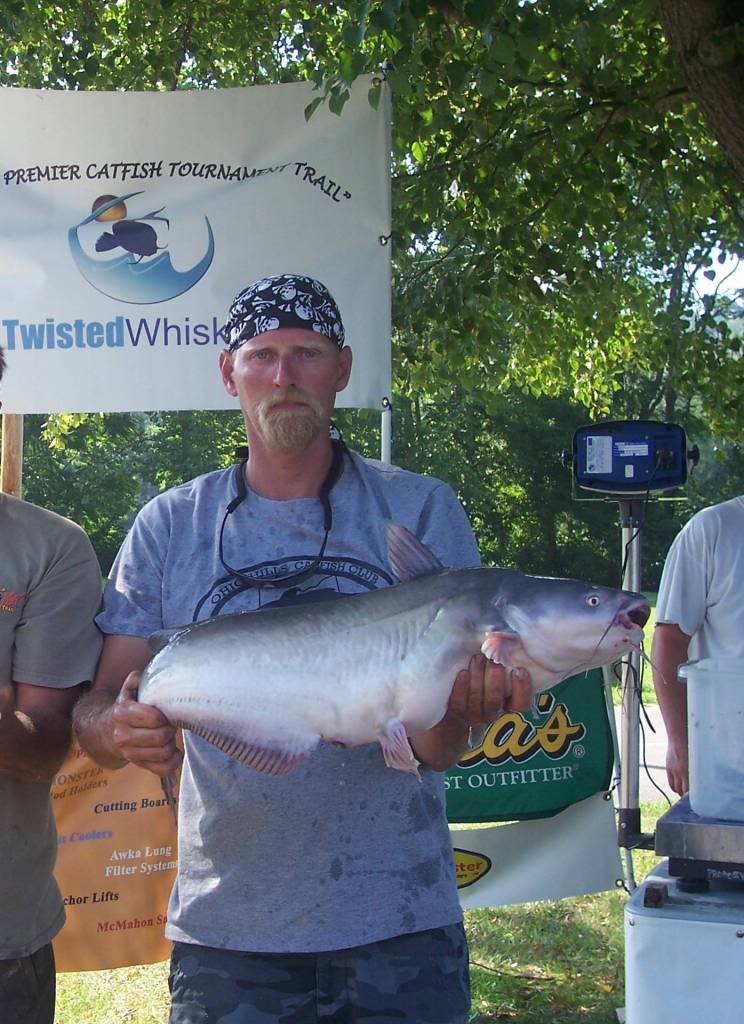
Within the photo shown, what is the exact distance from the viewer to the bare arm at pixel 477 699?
2.04 m

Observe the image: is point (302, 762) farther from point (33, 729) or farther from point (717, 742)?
point (717, 742)

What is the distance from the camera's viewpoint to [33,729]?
8.20 feet

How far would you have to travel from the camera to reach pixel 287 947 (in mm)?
2221

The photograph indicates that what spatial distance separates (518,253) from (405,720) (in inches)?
173

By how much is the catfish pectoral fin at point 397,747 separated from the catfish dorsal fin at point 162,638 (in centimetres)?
47

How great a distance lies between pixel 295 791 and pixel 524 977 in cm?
361

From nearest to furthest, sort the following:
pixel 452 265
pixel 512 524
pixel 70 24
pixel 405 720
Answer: pixel 405 720 → pixel 70 24 → pixel 452 265 → pixel 512 524

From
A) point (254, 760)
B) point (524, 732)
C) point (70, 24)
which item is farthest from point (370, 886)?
point (70, 24)

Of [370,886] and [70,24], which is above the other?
[70,24]

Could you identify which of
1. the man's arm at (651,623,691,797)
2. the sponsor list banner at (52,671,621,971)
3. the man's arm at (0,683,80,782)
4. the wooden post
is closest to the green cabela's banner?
the sponsor list banner at (52,671,621,971)

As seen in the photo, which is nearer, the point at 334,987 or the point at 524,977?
the point at 334,987

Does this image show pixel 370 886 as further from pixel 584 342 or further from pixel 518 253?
pixel 584 342

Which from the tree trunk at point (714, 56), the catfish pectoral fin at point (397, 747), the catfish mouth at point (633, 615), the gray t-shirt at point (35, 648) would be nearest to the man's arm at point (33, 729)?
the gray t-shirt at point (35, 648)

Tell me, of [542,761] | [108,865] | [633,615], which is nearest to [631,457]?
[542,761]
